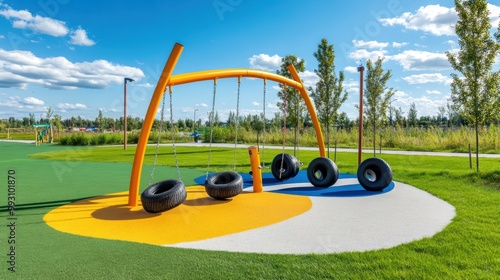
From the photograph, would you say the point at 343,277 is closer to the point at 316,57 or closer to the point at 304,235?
the point at 304,235

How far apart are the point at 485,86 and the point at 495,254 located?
956cm

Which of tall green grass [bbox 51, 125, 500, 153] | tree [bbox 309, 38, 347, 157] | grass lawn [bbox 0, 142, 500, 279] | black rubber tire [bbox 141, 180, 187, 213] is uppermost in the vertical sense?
tree [bbox 309, 38, 347, 157]

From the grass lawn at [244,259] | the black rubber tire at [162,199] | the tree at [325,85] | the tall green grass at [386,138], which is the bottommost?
the grass lawn at [244,259]

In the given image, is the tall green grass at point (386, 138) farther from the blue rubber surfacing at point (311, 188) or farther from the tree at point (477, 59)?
the tree at point (477, 59)

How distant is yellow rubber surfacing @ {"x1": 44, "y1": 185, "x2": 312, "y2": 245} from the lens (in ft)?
17.7

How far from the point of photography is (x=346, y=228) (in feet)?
18.4

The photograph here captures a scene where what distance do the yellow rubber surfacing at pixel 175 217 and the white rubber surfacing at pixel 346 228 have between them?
1.15ft

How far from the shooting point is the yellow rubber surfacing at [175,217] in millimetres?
5398

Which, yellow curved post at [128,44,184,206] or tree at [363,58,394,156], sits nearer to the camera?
yellow curved post at [128,44,184,206]

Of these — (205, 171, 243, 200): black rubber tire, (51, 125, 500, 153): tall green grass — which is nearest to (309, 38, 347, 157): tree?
(51, 125, 500, 153): tall green grass

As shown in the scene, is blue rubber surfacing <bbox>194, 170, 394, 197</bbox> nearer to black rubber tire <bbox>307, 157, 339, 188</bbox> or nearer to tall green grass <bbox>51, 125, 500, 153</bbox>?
black rubber tire <bbox>307, 157, 339, 188</bbox>

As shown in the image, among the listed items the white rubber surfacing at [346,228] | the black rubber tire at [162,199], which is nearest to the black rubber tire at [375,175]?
the white rubber surfacing at [346,228]

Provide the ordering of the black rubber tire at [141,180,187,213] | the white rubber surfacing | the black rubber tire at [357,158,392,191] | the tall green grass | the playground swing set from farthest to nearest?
the tall green grass
the black rubber tire at [357,158,392,191]
the playground swing set
the black rubber tire at [141,180,187,213]
the white rubber surfacing

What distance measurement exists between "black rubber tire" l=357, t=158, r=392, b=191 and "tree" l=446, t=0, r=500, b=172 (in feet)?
16.0
